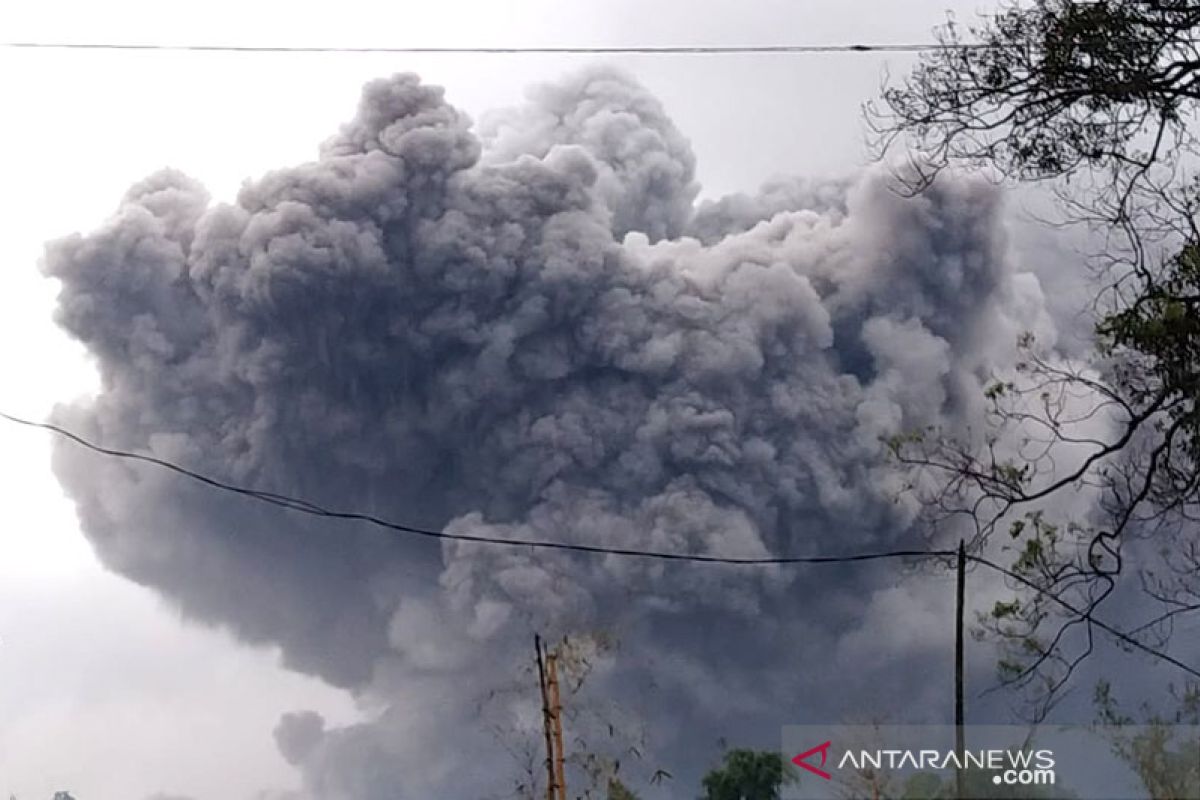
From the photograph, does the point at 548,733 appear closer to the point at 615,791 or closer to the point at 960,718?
the point at 615,791

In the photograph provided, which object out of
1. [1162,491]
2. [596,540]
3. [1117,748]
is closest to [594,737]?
[596,540]

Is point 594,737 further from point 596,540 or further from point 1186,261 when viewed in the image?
point 1186,261

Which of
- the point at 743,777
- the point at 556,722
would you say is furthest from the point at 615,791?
the point at 743,777

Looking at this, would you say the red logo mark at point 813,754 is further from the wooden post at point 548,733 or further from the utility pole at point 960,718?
the wooden post at point 548,733

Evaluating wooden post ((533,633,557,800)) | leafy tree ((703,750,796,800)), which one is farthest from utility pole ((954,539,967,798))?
leafy tree ((703,750,796,800))

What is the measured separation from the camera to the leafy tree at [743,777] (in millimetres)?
24297

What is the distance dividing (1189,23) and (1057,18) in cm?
81

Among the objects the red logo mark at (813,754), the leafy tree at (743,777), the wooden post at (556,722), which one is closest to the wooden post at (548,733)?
the wooden post at (556,722)

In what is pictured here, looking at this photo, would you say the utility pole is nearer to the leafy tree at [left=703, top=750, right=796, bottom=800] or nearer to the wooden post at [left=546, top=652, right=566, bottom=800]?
the wooden post at [left=546, top=652, right=566, bottom=800]

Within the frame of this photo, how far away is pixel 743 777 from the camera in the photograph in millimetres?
26094

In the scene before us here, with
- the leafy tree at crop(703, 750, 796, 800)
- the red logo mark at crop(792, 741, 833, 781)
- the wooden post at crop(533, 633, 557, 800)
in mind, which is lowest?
the red logo mark at crop(792, 741, 833, 781)

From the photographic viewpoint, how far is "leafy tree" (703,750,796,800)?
24297mm

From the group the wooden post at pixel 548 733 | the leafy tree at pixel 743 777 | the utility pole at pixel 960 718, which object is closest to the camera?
the utility pole at pixel 960 718

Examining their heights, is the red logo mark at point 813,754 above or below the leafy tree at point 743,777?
below
